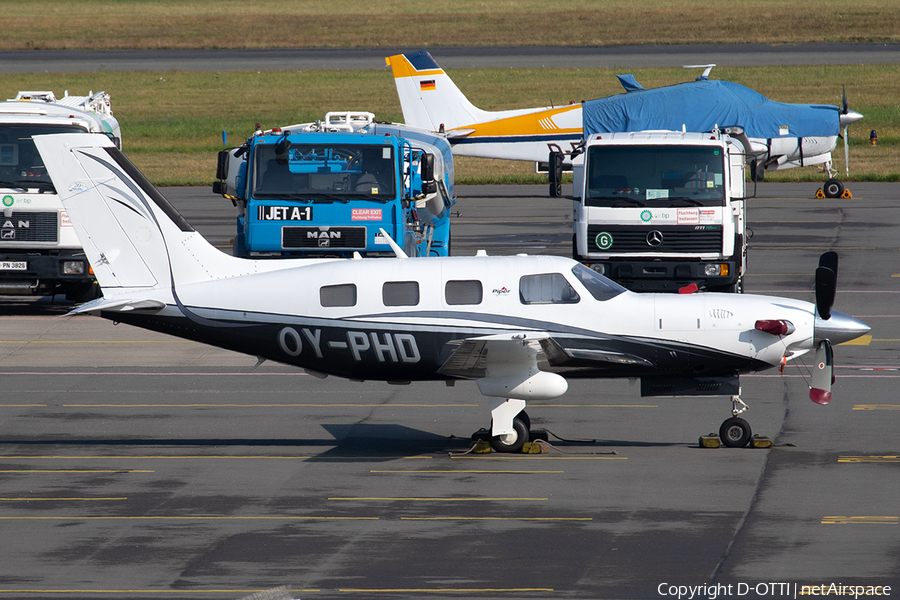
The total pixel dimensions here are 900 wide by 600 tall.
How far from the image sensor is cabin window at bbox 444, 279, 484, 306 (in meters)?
14.6

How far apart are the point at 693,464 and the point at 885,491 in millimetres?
2164

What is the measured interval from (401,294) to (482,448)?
2112 millimetres

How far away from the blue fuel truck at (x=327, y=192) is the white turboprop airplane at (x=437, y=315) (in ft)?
22.1

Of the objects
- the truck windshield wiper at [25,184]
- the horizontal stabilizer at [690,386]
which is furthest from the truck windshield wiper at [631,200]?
the truck windshield wiper at [25,184]

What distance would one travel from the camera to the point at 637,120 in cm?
3688

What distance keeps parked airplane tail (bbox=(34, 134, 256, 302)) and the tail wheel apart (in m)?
3.77

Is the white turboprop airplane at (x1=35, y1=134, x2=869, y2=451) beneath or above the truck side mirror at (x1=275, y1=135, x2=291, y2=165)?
beneath

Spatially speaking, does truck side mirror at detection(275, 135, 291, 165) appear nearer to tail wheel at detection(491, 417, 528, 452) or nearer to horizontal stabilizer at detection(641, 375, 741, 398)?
tail wheel at detection(491, 417, 528, 452)

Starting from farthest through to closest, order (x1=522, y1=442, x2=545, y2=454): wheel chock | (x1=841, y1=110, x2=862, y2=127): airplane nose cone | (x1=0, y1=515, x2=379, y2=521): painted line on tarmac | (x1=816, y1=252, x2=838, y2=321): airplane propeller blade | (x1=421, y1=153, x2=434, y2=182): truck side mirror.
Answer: (x1=841, y1=110, x2=862, y2=127): airplane nose cone < (x1=421, y1=153, x2=434, y2=182): truck side mirror < (x1=522, y1=442, x2=545, y2=454): wheel chock < (x1=816, y1=252, x2=838, y2=321): airplane propeller blade < (x1=0, y1=515, x2=379, y2=521): painted line on tarmac

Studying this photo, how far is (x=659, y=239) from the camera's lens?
74.8 feet

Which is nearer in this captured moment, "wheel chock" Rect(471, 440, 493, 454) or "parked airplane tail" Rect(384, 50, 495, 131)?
"wheel chock" Rect(471, 440, 493, 454)

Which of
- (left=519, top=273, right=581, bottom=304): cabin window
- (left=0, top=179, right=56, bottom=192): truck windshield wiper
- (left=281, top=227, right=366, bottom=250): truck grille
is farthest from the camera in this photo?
(left=0, top=179, right=56, bottom=192): truck windshield wiper

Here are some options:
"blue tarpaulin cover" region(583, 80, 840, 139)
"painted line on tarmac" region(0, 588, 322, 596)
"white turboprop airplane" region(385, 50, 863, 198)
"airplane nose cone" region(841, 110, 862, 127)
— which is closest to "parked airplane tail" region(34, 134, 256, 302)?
"painted line on tarmac" region(0, 588, 322, 596)

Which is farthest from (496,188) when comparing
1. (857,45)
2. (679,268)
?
(857,45)
